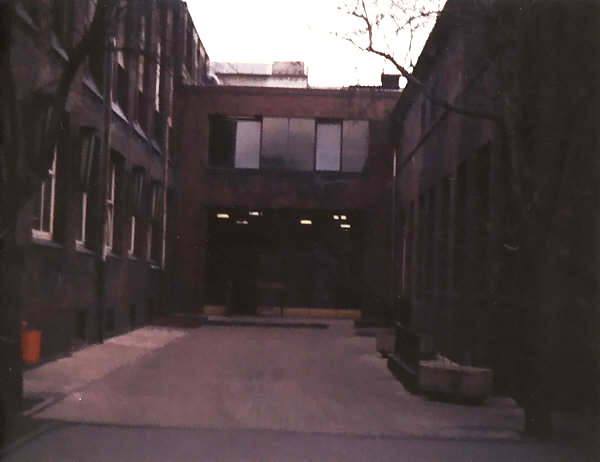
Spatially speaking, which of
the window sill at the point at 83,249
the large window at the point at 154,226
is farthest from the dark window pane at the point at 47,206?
the large window at the point at 154,226

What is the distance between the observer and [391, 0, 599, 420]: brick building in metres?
10.3

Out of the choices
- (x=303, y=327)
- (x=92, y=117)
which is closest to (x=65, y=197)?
(x=92, y=117)

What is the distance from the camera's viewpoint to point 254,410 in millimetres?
11508

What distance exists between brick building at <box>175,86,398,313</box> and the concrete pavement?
54.8 ft

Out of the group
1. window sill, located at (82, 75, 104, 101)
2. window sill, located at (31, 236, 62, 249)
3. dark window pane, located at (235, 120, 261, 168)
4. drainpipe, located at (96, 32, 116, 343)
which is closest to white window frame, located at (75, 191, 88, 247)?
drainpipe, located at (96, 32, 116, 343)

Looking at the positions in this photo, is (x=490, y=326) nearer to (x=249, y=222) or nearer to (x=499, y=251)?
(x=499, y=251)

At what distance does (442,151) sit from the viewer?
70.0 feet

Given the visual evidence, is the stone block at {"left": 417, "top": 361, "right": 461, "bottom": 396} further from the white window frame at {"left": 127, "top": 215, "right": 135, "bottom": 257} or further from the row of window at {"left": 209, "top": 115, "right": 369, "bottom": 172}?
the row of window at {"left": 209, "top": 115, "right": 369, "bottom": 172}

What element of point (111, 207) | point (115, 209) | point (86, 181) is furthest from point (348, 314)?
point (86, 181)

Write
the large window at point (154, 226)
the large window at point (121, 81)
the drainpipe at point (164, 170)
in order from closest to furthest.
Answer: the large window at point (121, 81), the large window at point (154, 226), the drainpipe at point (164, 170)

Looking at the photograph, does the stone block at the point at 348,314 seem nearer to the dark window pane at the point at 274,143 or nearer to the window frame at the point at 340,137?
the window frame at the point at 340,137

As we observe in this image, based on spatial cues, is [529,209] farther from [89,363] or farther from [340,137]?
[340,137]

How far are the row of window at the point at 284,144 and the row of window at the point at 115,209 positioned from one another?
695 cm

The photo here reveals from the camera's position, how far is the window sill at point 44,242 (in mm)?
15414
